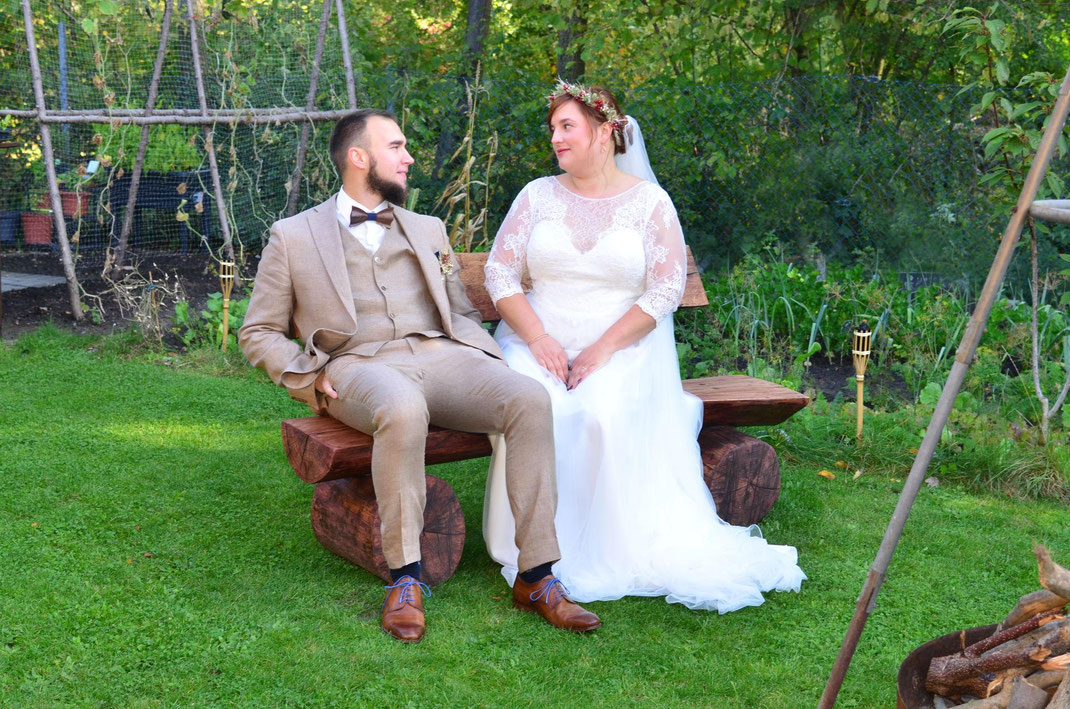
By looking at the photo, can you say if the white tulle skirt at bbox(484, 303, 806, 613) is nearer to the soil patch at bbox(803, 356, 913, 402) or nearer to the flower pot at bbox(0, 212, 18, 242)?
the soil patch at bbox(803, 356, 913, 402)

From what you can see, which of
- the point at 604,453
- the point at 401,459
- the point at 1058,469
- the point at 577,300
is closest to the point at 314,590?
the point at 401,459

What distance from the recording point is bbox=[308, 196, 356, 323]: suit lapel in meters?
3.72

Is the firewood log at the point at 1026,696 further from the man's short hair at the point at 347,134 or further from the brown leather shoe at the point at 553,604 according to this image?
the man's short hair at the point at 347,134

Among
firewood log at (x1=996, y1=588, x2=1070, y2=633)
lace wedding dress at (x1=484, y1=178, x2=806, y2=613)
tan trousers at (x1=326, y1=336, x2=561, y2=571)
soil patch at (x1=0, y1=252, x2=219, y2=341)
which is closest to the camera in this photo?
firewood log at (x1=996, y1=588, x2=1070, y2=633)

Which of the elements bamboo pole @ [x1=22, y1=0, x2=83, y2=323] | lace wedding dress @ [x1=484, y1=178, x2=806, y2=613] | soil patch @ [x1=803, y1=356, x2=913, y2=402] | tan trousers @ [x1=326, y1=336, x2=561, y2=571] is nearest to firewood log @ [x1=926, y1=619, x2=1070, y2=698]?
lace wedding dress @ [x1=484, y1=178, x2=806, y2=613]

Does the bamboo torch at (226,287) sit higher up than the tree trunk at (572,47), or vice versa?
the tree trunk at (572,47)

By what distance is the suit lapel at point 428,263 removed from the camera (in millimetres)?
3885

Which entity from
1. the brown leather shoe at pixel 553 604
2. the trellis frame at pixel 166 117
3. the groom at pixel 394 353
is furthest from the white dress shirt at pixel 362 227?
the trellis frame at pixel 166 117

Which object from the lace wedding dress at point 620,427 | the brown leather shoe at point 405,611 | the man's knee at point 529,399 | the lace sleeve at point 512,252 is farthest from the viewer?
the lace sleeve at point 512,252

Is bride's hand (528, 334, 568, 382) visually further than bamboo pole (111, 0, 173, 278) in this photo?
No

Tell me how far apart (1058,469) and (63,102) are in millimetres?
6609

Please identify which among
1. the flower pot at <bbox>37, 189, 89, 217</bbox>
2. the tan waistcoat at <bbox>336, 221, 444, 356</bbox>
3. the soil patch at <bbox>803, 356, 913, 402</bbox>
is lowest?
the soil patch at <bbox>803, 356, 913, 402</bbox>

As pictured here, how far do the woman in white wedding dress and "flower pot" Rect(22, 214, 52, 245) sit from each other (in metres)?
6.40

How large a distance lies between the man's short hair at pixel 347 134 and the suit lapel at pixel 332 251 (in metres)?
0.18
